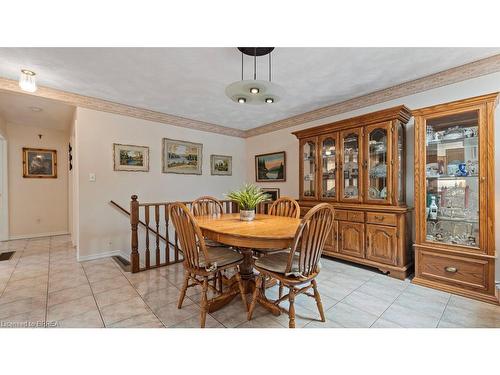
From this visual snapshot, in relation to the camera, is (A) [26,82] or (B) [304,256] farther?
(A) [26,82]

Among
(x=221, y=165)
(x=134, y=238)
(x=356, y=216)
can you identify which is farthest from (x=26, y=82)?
(x=356, y=216)

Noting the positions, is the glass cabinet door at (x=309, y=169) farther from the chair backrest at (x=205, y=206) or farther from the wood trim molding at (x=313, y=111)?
the chair backrest at (x=205, y=206)

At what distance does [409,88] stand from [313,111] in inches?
55.3

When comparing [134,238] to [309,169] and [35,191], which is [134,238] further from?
[35,191]

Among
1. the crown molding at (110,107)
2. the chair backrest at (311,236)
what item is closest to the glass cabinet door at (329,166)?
the chair backrest at (311,236)

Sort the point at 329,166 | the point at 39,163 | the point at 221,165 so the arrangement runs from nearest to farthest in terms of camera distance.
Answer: the point at 329,166 → the point at 39,163 → the point at 221,165

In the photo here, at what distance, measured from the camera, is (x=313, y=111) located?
152 inches

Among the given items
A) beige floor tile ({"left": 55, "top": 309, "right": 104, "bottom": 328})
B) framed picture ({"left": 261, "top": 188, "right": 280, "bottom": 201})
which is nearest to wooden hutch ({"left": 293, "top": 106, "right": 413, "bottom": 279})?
framed picture ({"left": 261, "top": 188, "right": 280, "bottom": 201})

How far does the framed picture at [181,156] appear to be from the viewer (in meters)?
4.12

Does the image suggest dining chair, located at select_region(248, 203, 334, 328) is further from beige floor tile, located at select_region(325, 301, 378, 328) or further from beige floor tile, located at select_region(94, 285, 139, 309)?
beige floor tile, located at select_region(94, 285, 139, 309)

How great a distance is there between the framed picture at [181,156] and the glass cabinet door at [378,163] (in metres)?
3.12

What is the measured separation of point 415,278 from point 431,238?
0.47 metres

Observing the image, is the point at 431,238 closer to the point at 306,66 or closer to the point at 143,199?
the point at 306,66

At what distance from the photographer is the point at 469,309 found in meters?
1.90
